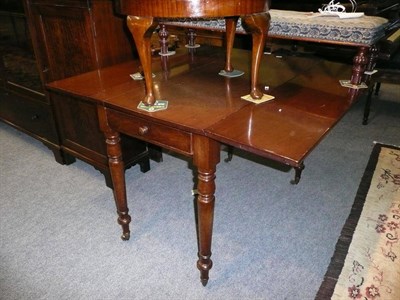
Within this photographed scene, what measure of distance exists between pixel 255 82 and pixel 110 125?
0.55 meters

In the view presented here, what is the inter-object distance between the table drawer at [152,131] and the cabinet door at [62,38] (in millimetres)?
724

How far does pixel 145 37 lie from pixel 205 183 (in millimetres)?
504

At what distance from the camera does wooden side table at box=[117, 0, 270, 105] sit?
2.97 feet

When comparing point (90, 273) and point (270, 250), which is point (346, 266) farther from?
point (90, 273)

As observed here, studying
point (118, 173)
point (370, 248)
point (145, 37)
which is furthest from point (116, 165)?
point (370, 248)

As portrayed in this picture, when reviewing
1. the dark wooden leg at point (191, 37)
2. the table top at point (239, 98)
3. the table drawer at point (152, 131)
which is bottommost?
the table drawer at point (152, 131)

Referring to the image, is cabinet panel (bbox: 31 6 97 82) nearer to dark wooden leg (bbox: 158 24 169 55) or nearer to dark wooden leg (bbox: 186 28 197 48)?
dark wooden leg (bbox: 158 24 169 55)

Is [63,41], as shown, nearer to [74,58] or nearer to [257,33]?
[74,58]

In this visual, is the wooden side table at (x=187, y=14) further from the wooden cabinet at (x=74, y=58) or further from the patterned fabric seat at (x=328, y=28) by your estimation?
the wooden cabinet at (x=74, y=58)

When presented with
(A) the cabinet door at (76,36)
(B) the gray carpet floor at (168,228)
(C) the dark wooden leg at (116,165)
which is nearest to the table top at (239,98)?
(C) the dark wooden leg at (116,165)

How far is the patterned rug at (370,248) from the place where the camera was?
1.29 m

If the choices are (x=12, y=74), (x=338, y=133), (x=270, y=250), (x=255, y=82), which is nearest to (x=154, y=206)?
(x=270, y=250)

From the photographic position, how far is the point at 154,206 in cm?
181

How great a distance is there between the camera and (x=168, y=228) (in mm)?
1651
